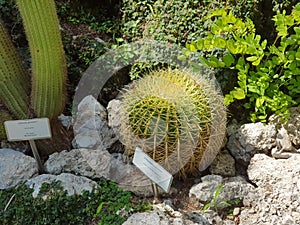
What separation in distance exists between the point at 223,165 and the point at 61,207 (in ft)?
2.60

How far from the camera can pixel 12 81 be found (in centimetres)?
223

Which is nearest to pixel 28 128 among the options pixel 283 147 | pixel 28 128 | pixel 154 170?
pixel 28 128

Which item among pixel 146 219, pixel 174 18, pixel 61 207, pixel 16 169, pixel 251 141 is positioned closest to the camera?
pixel 146 219

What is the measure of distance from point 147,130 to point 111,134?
380 mm

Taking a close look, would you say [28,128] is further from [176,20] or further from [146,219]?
[176,20]

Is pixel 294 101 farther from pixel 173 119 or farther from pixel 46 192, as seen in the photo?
pixel 46 192

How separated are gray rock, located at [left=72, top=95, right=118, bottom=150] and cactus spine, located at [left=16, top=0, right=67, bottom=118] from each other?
12cm

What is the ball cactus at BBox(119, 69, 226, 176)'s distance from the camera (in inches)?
75.8

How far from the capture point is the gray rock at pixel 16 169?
2.10m

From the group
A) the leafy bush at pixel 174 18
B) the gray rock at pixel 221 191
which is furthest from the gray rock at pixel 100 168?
the leafy bush at pixel 174 18

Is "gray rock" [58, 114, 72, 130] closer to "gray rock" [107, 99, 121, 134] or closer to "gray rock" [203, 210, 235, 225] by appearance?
"gray rock" [107, 99, 121, 134]

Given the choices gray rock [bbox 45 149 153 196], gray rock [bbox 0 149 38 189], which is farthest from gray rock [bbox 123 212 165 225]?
gray rock [bbox 0 149 38 189]

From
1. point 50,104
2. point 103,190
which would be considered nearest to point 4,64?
point 50,104

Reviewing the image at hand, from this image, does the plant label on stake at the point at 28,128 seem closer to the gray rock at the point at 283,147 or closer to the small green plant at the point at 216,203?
the small green plant at the point at 216,203
